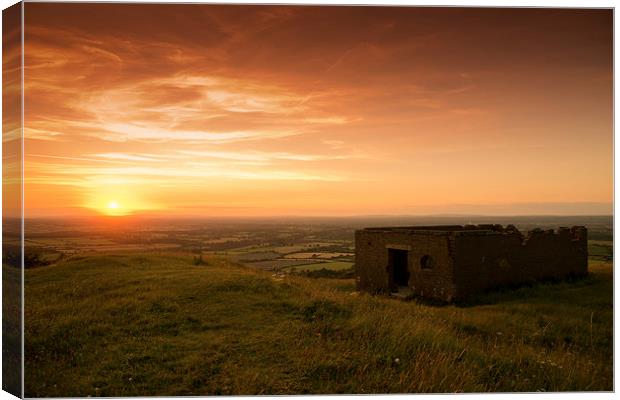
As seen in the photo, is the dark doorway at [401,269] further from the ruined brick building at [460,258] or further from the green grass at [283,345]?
the green grass at [283,345]

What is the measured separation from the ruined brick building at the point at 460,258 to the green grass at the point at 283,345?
7.96 feet

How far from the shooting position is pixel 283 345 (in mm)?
7074

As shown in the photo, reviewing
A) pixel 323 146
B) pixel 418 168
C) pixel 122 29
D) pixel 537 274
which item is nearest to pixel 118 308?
pixel 122 29

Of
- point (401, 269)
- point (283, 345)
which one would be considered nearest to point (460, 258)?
point (401, 269)

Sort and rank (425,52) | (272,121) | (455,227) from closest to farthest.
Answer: (425,52), (272,121), (455,227)

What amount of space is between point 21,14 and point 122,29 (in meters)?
1.81

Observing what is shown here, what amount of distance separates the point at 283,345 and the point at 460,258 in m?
7.16

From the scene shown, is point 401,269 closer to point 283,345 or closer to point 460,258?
point 460,258

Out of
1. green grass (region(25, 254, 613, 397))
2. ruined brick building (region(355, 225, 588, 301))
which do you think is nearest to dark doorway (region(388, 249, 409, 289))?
ruined brick building (region(355, 225, 588, 301))

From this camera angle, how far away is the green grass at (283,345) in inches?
251

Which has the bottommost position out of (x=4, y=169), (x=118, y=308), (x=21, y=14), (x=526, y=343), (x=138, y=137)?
(x=526, y=343)

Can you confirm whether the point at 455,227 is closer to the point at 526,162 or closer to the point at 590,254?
the point at 590,254

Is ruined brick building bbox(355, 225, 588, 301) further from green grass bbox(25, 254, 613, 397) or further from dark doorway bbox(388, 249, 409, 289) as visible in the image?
green grass bbox(25, 254, 613, 397)

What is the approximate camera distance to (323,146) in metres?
12.2
